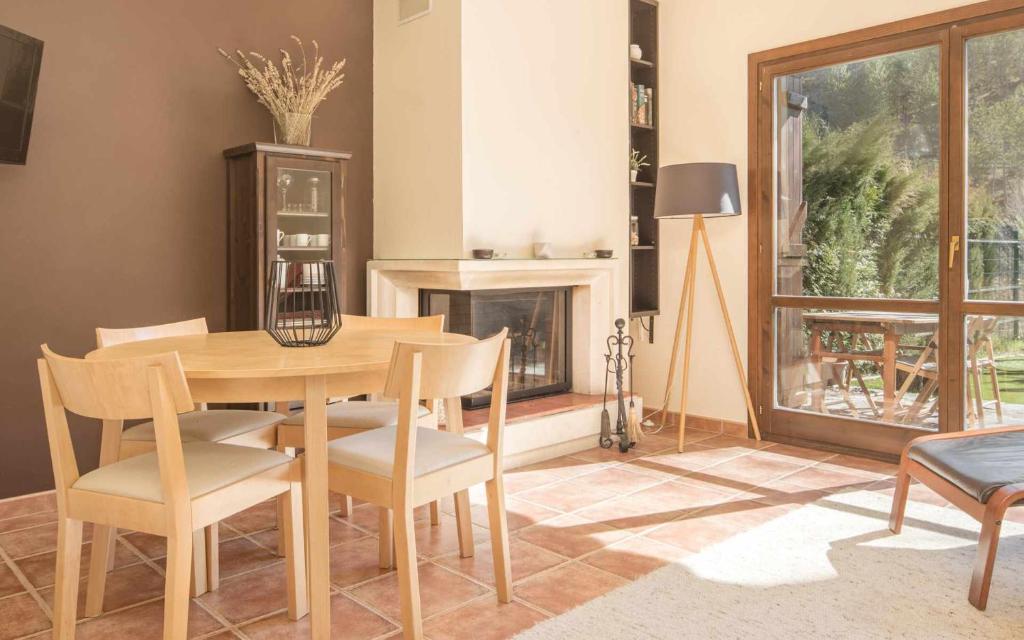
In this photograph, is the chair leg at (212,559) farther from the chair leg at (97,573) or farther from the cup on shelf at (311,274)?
the cup on shelf at (311,274)

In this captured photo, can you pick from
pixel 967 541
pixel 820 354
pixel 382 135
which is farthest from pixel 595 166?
pixel 967 541

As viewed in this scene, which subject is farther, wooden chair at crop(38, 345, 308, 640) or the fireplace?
the fireplace

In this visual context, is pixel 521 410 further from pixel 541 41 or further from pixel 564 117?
pixel 541 41

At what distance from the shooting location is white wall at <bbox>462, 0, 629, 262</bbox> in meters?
4.22

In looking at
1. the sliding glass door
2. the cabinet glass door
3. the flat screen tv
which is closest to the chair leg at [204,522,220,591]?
the cabinet glass door

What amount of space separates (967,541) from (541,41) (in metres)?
3.28

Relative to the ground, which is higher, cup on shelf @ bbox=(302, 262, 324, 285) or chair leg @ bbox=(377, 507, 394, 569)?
cup on shelf @ bbox=(302, 262, 324, 285)

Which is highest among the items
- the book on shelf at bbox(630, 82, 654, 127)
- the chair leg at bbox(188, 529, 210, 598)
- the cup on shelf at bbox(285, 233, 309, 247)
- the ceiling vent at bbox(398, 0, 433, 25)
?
the ceiling vent at bbox(398, 0, 433, 25)

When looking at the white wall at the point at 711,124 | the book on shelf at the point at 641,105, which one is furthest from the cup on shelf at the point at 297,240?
the white wall at the point at 711,124

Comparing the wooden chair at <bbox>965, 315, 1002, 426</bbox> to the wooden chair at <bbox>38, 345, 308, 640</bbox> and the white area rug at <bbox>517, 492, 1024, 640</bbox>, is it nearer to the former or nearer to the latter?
the white area rug at <bbox>517, 492, 1024, 640</bbox>

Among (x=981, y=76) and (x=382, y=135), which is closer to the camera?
(x=981, y=76)

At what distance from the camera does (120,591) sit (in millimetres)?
2578

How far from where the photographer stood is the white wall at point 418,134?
4.17 m

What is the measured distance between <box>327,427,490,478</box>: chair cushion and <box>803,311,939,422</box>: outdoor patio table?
2.81 m
